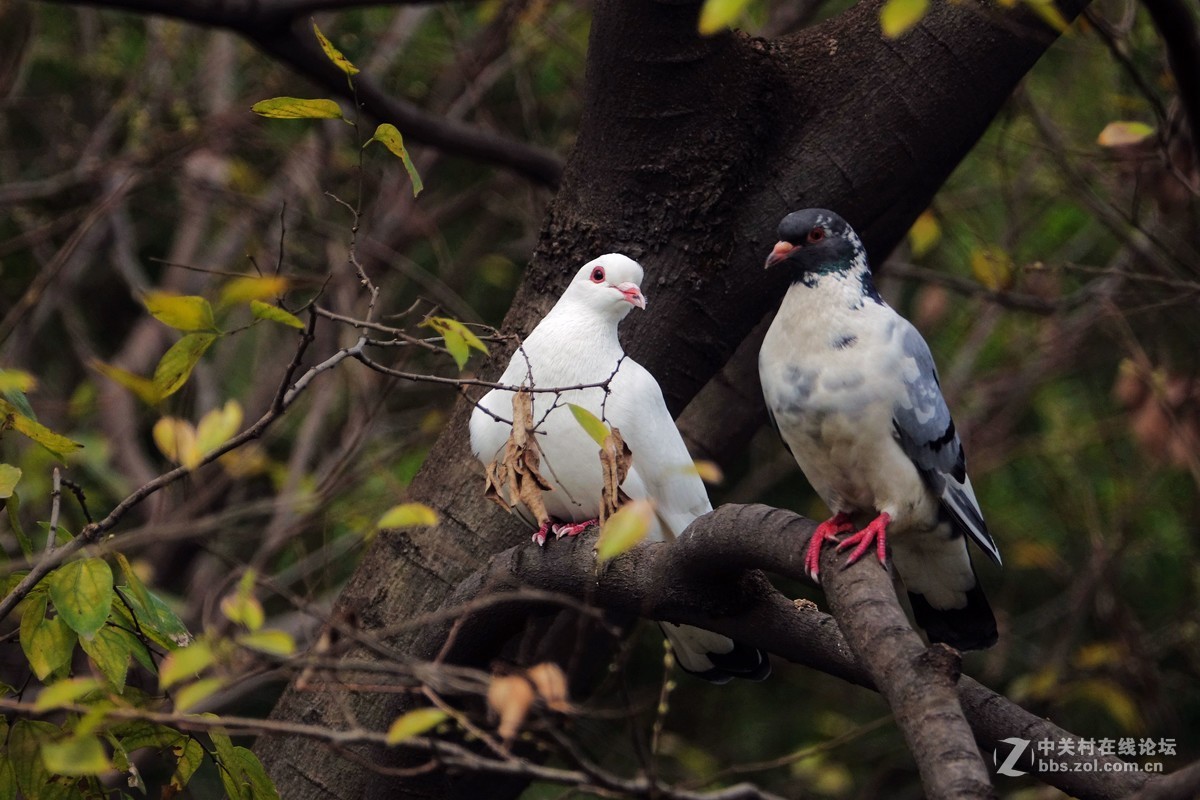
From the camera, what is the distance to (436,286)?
6.22 metres

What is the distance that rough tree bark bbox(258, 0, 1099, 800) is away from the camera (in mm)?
3545

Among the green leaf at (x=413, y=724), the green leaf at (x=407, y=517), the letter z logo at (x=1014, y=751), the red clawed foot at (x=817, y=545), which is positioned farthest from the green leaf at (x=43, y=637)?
the letter z logo at (x=1014, y=751)

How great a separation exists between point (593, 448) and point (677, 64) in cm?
101

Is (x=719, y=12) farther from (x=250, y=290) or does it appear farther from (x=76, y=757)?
(x=76, y=757)

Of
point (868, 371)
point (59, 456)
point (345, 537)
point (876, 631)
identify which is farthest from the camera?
point (345, 537)

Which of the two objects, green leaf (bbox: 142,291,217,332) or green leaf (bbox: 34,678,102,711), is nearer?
green leaf (bbox: 34,678,102,711)

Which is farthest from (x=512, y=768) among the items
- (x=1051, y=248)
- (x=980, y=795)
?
(x=1051, y=248)

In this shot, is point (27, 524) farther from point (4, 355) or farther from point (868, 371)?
point (868, 371)

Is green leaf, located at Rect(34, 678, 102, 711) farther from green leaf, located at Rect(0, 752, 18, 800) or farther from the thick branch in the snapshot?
the thick branch

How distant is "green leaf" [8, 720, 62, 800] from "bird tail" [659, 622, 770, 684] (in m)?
1.57

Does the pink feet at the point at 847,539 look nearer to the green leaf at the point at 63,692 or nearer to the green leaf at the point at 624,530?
the green leaf at the point at 624,530

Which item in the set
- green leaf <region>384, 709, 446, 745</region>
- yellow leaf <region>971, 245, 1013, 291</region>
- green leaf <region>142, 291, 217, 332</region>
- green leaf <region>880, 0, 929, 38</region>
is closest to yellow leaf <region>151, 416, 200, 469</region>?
green leaf <region>142, 291, 217, 332</region>

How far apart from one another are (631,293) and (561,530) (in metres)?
0.63

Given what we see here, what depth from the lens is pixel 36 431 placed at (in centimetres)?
272
